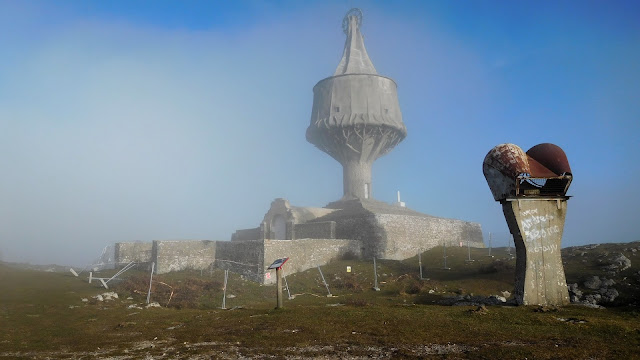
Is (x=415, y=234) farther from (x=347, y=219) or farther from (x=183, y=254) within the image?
(x=183, y=254)

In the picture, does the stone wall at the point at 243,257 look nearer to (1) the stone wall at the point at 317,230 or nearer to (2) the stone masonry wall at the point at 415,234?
(1) the stone wall at the point at 317,230

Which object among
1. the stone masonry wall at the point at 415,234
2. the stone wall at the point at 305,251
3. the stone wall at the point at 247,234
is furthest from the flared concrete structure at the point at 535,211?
→ the stone wall at the point at 247,234

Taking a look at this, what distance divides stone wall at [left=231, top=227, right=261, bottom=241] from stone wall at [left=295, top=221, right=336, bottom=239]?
18.7 ft

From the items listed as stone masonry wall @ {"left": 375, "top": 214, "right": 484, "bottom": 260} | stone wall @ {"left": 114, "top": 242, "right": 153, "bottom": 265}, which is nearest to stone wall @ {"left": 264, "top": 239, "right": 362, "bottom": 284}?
stone masonry wall @ {"left": 375, "top": 214, "right": 484, "bottom": 260}

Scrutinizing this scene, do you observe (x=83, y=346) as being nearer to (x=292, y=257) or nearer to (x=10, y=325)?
(x=10, y=325)

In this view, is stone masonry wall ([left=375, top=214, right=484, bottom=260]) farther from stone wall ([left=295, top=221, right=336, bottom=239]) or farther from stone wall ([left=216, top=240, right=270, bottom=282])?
stone wall ([left=216, top=240, right=270, bottom=282])

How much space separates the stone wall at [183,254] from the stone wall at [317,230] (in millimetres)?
9598

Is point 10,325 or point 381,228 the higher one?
point 381,228

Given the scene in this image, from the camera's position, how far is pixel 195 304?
22.6 meters

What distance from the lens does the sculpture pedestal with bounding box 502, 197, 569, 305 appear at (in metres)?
16.2

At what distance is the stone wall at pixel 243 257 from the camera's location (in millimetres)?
30766

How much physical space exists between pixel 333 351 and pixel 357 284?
17.2 metres

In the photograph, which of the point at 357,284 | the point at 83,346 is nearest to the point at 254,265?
the point at 357,284

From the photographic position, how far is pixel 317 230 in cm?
4125
